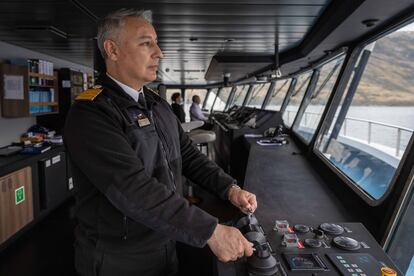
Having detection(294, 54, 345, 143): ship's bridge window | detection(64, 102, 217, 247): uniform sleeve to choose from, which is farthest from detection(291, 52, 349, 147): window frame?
detection(64, 102, 217, 247): uniform sleeve

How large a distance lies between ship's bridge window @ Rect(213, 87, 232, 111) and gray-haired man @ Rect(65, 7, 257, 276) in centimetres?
1509

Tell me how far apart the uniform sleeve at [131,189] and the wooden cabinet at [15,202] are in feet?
9.27

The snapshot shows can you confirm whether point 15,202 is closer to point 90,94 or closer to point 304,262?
point 90,94

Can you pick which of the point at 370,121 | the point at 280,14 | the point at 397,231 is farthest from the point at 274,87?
the point at 397,231

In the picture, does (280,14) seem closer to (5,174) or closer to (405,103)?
(405,103)

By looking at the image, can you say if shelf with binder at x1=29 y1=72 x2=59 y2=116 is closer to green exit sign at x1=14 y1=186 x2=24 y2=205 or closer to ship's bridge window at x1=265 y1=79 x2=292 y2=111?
green exit sign at x1=14 y1=186 x2=24 y2=205

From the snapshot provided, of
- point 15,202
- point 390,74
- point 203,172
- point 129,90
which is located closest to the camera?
point 129,90

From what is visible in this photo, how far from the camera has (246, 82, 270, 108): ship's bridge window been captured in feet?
33.5

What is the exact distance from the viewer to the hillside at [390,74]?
2723mm

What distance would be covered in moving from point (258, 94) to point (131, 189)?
415 inches

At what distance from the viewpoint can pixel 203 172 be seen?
1533 mm

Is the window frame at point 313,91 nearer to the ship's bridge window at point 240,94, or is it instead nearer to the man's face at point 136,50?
the man's face at point 136,50

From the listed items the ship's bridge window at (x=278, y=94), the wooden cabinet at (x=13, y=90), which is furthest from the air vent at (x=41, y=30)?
the ship's bridge window at (x=278, y=94)

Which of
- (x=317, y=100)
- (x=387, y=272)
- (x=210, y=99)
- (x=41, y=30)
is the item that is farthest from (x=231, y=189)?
(x=210, y=99)
